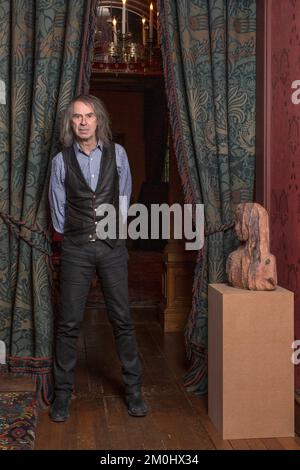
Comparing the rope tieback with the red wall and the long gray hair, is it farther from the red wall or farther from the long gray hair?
the red wall

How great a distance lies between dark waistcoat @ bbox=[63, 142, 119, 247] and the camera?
308cm

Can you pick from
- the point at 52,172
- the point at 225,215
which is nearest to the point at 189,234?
the point at 225,215

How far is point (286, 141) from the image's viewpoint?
334cm

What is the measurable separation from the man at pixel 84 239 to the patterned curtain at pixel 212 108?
50cm

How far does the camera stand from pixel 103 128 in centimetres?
320

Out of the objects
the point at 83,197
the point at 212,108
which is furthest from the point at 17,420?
the point at 212,108

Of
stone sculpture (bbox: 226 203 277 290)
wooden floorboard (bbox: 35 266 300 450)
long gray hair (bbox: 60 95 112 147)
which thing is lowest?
wooden floorboard (bbox: 35 266 300 450)

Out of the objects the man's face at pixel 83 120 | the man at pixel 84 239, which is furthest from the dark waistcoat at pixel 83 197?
the man's face at pixel 83 120

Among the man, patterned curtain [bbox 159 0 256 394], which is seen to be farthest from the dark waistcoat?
patterned curtain [bbox 159 0 256 394]

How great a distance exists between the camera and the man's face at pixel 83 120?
3.08 metres

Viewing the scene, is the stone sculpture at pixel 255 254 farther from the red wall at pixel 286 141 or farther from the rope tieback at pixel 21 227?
the rope tieback at pixel 21 227

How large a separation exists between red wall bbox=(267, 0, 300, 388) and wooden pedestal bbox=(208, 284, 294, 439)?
0.43 meters

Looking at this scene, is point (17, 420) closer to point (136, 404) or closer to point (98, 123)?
point (136, 404)
